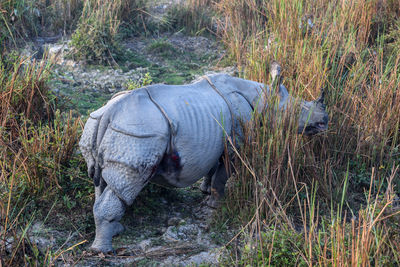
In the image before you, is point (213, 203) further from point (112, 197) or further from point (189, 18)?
point (189, 18)

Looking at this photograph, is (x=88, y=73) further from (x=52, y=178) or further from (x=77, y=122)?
(x=52, y=178)

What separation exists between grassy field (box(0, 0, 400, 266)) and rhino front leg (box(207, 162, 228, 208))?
0.10 metres

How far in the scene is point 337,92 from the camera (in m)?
4.63

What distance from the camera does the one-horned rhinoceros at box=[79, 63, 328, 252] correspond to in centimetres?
309

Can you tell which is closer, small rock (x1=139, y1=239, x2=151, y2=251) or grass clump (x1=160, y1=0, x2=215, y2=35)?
small rock (x1=139, y1=239, x2=151, y2=251)

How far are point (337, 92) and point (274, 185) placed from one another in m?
1.54

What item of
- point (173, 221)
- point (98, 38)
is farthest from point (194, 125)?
point (98, 38)

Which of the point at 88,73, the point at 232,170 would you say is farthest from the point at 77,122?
the point at 88,73

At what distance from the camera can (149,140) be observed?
3107 mm

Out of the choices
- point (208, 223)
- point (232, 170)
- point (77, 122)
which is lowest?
point (208, 223)

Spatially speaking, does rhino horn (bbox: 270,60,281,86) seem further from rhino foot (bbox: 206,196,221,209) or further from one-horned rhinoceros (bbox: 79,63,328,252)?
rhino foot (bbox: 206,196,221,209)

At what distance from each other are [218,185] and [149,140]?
3.07 ft

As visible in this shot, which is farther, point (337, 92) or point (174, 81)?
point (174, 81)

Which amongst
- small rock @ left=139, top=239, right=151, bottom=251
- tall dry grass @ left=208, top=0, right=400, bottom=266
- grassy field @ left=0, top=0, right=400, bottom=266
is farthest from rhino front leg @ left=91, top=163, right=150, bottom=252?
tall dry grass @ left=208, top=0, right=400, bottom=266
